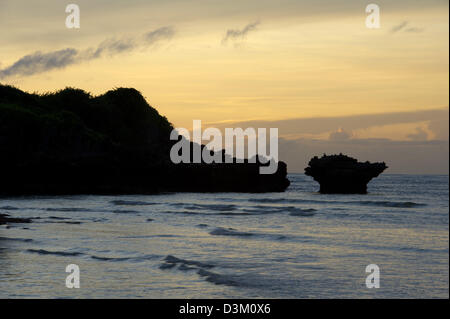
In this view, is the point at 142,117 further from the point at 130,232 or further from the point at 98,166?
the point at 130,232

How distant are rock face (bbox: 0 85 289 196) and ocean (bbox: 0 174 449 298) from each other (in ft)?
111

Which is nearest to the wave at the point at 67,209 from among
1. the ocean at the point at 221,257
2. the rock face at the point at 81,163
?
the ocean at the point at 221,257

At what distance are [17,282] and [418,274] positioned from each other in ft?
38.8

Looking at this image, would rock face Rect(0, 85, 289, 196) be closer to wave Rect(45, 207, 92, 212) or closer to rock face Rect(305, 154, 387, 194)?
rock face Rect(305, 154, 387, 194)

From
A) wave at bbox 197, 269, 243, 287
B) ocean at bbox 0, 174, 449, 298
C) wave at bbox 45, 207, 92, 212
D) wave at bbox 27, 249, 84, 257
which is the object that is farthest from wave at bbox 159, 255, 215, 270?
wave at bbox 45, 207, 92, 212

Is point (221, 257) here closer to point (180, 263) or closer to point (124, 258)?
point (180, 263)

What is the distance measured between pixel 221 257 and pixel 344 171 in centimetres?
5398

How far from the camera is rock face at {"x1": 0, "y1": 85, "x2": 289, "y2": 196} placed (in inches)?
2795

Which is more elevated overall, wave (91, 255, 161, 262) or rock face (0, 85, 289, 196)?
rock face (0, 85, 289, 196)

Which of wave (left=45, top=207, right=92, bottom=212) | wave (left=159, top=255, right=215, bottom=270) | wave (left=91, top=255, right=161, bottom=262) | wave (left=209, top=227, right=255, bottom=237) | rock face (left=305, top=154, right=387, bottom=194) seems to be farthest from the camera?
rock face (left=305, top=154, right=387, bottom=194)

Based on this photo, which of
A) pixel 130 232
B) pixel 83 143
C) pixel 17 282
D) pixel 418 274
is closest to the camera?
pixel 17 282

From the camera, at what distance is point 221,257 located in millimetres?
21281
